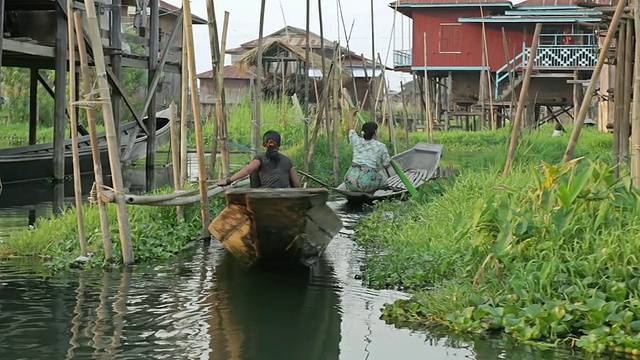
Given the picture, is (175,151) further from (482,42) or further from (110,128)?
(482,42)

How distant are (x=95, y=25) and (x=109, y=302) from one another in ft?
7.16

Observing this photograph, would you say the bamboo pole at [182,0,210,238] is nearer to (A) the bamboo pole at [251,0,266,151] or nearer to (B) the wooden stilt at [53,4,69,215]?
(A) the bamboo pole at [251,0,266,151]

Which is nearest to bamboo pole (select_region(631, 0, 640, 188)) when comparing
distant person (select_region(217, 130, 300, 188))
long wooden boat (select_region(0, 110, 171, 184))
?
distant person (select_region(217, 130, 300, 188))

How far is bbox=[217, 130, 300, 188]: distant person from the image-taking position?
8578 mm

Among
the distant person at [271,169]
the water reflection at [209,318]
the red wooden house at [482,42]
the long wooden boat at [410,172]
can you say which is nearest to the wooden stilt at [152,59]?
the long wooden boat at [410,172]

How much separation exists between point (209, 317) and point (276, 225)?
1.35 metres

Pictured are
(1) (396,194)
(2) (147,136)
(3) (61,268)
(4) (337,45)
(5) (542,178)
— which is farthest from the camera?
(2) (147,136)

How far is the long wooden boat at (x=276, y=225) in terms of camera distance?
730cm

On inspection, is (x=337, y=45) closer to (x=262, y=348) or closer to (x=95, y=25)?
(x=95, y=25)

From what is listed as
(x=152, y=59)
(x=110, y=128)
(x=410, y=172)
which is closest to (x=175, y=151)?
(x=110, y=128)

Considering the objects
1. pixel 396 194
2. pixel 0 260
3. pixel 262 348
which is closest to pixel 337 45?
pixel 396 194

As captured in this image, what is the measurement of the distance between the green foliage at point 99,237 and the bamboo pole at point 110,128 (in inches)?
9.6

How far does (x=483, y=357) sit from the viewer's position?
5.47m

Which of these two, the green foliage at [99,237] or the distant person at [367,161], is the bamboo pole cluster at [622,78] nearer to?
the green foliage at [99,237]
